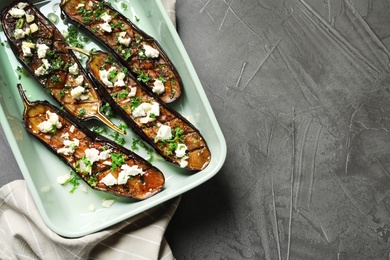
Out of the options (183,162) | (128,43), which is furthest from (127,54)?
(183,162)

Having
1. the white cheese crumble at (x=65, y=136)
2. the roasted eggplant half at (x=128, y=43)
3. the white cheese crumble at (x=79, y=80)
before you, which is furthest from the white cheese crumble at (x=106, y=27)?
the white cheese crumble at (x=65, y=136)

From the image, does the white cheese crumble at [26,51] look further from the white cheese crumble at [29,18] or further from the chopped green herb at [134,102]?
the chopped green herb at [134,102]

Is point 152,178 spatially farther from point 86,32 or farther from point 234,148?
point 86,32

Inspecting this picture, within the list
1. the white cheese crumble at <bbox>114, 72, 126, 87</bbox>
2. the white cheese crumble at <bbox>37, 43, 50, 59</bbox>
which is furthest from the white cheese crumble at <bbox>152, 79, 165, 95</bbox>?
the white cheese crumble at <bbox>37, 43, 50, 59</bbox>

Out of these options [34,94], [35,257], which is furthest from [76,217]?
[34,94]

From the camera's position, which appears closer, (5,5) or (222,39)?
(5,5)

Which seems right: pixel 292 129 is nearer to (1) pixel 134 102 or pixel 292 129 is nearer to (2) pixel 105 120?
(1) pixel 134 102
